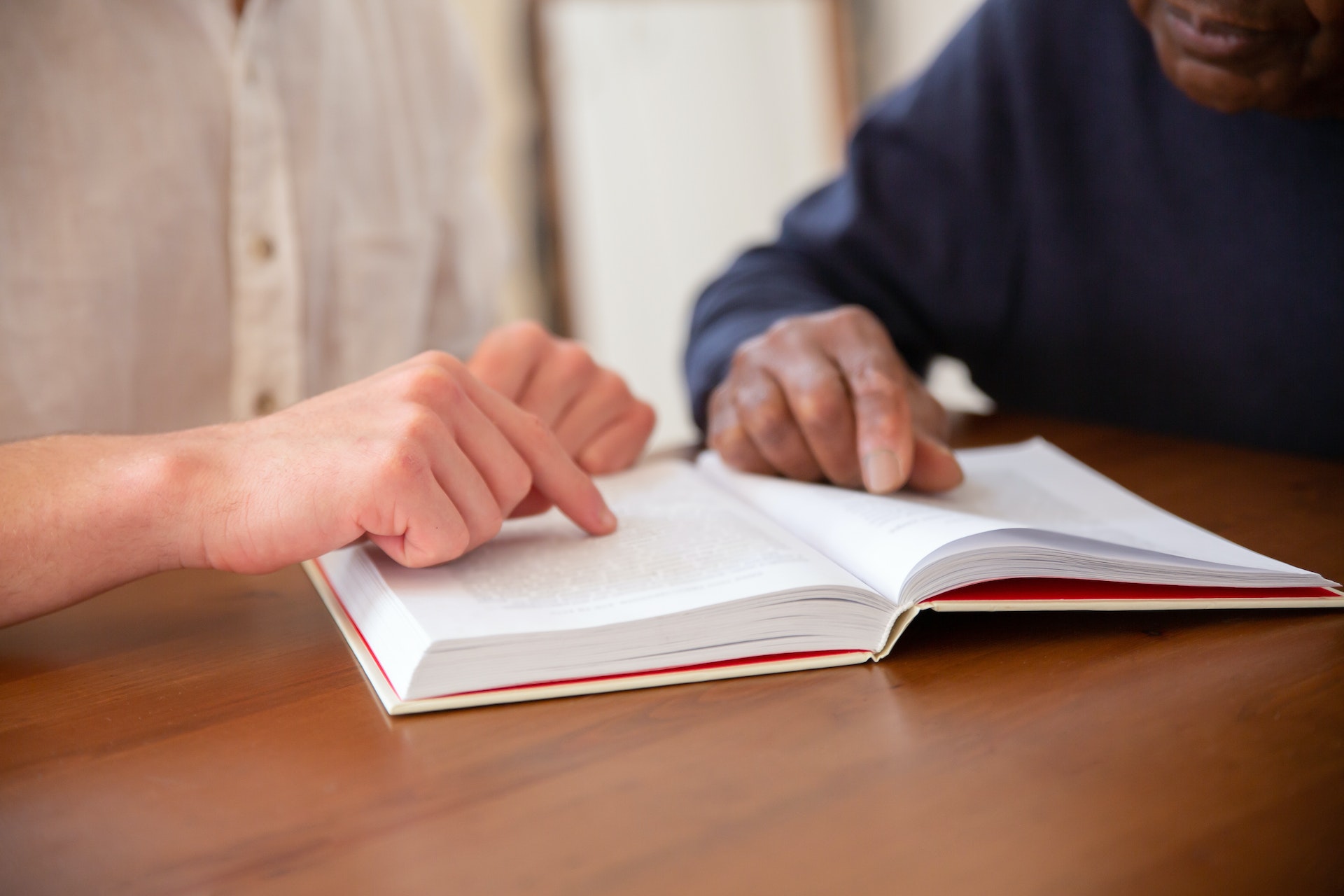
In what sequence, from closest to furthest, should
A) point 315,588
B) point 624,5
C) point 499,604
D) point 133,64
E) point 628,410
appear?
point 499,604
point 315,588
point 628,410
point 133,64
point 624,5

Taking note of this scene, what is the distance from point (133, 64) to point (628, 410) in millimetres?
617

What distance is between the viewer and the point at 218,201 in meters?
1.09

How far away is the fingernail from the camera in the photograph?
2.24 feet

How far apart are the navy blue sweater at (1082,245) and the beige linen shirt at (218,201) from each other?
446 millimetres

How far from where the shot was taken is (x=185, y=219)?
41.6 inches

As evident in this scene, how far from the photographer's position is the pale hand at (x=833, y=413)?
698 mm

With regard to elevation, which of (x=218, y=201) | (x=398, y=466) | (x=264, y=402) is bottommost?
(x=264, y=402)

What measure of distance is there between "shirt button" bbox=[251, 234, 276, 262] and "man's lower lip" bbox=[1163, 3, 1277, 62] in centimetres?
91

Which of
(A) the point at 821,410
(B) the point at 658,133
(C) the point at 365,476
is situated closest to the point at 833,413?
(A) the point at 821,410

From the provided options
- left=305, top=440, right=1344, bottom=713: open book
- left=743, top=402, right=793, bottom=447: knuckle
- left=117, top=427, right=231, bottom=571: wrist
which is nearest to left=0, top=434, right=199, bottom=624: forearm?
left=117, top=427, right=231, bottom=571: wrist

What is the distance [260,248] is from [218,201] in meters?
0.06

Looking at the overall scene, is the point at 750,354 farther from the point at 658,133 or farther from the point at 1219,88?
the point at 658,133

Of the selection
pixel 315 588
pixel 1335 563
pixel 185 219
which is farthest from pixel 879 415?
pixel 185 219

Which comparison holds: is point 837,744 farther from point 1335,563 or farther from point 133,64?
point 133,64
